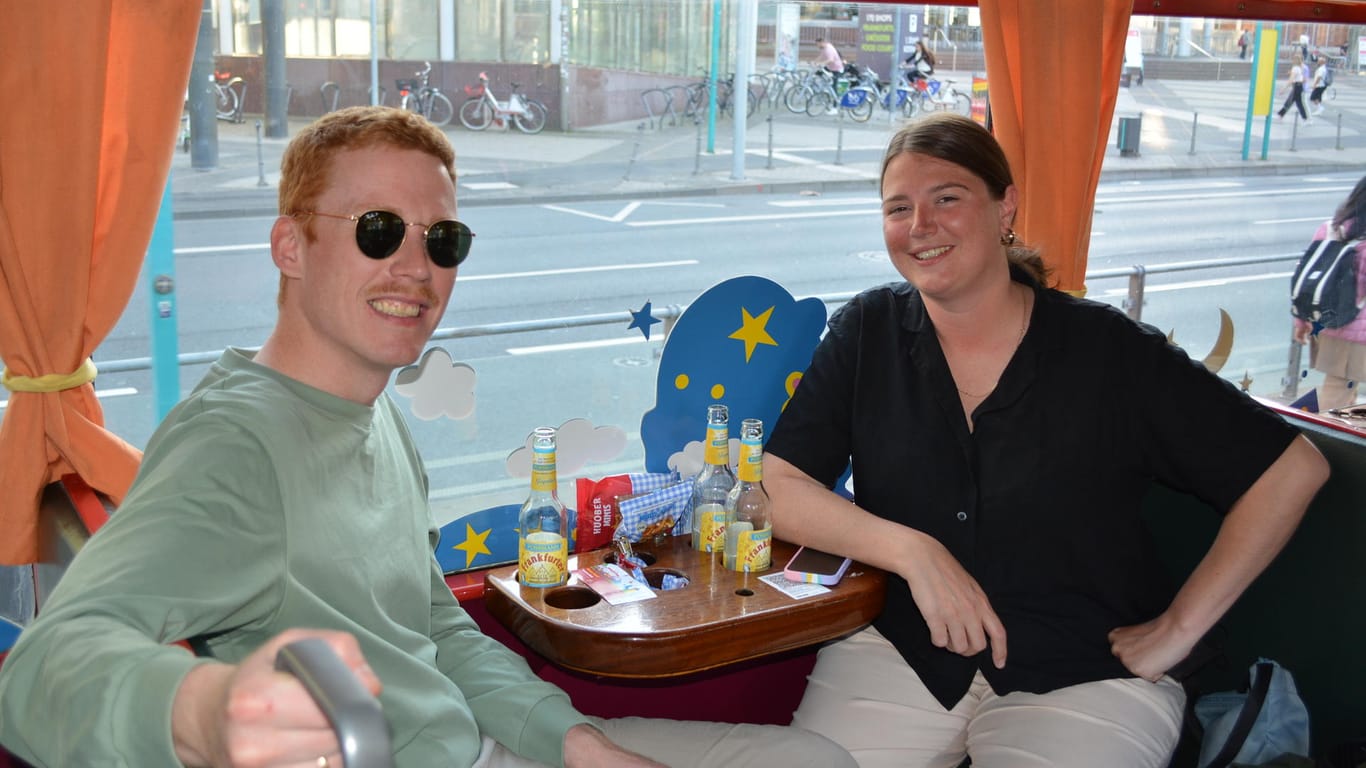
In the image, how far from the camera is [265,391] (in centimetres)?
161

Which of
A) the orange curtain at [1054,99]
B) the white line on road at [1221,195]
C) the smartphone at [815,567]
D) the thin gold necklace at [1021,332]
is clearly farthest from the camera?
the white line on road at [1221,195]

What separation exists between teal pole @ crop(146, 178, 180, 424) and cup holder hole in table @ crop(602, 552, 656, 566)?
3.58 feet

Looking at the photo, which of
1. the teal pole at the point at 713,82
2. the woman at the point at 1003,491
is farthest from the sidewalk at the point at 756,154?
the woman at the point at 1003,491

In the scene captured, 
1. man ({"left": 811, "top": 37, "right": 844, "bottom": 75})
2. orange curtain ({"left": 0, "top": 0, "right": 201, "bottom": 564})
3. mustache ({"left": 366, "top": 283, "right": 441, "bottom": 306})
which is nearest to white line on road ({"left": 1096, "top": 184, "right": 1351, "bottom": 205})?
man ({"left": 811, "top": 37, "right": 844, "bottom": 75})

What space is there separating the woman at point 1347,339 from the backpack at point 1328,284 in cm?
3

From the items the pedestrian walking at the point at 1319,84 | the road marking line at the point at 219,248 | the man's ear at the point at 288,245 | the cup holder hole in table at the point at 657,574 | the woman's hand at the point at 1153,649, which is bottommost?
the woman's hand at the point at 1153,649

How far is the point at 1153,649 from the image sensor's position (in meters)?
2.28

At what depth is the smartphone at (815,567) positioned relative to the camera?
7.46ft

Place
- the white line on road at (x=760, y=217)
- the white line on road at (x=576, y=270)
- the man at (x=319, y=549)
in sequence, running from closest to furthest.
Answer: the man at (x=319, y=549), the white line on road at (x=576, y=270), the white line on road at (x=760, y=217)

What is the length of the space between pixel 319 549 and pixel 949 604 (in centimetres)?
120

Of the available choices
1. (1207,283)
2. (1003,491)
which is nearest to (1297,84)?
(1207,283)

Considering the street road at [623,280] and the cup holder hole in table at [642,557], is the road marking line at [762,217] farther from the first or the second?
the cup holder hole in table at [642,557]

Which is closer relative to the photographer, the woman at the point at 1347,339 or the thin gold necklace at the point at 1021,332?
the thin gold necklace at the point at 1021,332

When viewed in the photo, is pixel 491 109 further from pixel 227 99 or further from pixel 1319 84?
pixel 1319 84
